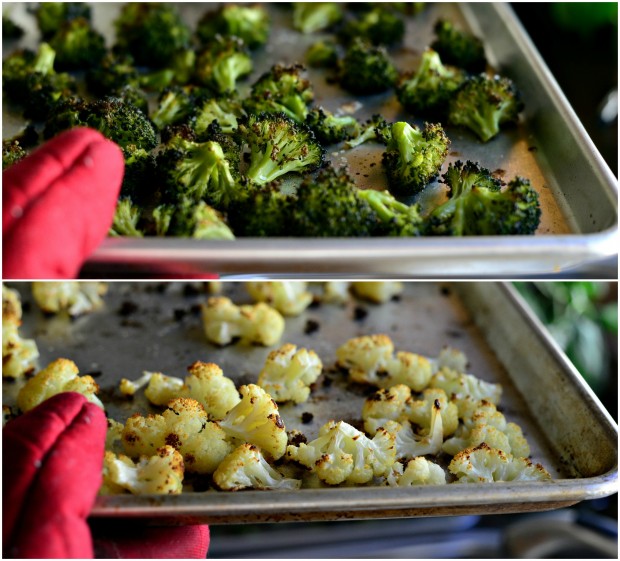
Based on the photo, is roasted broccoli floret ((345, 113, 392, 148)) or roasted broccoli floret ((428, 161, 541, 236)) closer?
roasted broccoli floret ((428, 161, 541, 236))

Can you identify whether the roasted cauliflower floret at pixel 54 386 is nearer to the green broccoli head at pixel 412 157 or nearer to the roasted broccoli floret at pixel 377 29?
the green broccoli head at pixel 412 157

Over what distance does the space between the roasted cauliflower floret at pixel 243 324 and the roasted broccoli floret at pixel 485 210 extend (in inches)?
21.0

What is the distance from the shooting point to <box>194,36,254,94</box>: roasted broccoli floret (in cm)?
178

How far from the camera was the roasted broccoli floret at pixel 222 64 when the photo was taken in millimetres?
1776

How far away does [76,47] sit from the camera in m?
1.87

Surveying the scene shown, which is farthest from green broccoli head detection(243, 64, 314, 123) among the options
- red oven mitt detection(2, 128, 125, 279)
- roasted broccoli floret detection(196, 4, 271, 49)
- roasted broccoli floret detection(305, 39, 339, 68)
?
red oven mitt detection(2, 128, 125, 279)

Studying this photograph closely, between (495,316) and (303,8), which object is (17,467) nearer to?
(495,316)

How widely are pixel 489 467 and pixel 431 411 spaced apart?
0.18 meters

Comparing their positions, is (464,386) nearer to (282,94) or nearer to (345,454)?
(345,454)

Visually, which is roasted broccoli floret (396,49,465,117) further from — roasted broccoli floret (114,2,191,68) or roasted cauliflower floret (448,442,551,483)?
roasted cauliflower floret (448,442,551,483)

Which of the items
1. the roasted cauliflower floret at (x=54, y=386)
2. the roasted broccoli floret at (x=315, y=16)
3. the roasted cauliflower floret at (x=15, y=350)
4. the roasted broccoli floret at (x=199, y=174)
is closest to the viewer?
the roasted broccoli floret at (x=199, y=174)

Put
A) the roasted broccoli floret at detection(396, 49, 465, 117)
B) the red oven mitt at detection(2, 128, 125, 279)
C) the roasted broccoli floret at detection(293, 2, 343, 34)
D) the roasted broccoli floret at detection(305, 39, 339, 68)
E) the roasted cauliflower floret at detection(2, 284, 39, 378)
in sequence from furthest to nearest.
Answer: the roasted broccoli floret at detection(293, 2, 343, 34), the roasted broccoli floret at detection(305, 39, 339, 68), the roasted broccoli floret at detection(396, 49, 465, 117), the roasted cauliflower floret at detection(2, 284, 39, 378), the red oven mitt at detection(2, 128, 125, 279)

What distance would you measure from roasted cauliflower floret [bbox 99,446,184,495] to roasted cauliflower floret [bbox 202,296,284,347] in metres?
0.50

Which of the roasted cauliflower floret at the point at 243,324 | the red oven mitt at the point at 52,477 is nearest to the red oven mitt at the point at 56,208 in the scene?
the red oven mitt at the point at 52,477
